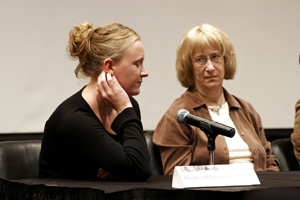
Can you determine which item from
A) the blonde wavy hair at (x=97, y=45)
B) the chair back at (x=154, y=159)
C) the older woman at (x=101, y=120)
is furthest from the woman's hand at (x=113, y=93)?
the chair back at (x=154, y=159)

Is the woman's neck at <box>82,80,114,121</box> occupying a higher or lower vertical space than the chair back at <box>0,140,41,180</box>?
higher

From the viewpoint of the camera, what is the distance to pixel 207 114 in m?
2.35

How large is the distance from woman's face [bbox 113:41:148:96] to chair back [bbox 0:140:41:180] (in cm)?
61

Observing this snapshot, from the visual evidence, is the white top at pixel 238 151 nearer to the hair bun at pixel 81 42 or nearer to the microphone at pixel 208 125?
the microphone at pixel 208 125

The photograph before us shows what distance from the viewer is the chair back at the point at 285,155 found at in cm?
260

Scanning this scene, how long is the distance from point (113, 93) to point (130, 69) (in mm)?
165

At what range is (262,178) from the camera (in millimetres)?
1520

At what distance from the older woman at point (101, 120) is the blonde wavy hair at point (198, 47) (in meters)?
0.61

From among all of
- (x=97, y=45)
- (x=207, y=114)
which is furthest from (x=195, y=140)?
(x=97, y=45)

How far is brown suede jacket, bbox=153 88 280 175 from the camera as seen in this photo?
221 cm

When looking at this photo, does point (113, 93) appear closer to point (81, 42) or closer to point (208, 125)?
point (81, 42)

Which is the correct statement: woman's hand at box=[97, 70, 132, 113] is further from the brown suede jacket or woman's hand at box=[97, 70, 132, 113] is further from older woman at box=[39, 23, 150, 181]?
the brown suede jacket

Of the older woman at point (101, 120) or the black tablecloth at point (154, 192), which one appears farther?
the older woman at point (101, 120)

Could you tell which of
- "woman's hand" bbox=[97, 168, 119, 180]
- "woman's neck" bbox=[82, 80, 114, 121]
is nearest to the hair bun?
"woman's neck" bbox=[82, 80, 114, 121]
